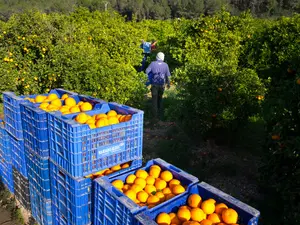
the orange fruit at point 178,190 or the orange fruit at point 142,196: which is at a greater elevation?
the orange fruit at point 178,190

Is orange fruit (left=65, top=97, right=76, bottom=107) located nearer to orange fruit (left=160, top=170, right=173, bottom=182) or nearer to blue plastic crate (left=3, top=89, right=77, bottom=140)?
blue plastic crate (left=3, top=89, right=77, bottom=140)

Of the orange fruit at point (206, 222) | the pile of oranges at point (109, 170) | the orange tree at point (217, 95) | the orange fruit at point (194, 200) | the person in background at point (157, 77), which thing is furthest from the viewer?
the person in background at point (157, 77)

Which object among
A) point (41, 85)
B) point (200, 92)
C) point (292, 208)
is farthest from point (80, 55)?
point (292, 208)

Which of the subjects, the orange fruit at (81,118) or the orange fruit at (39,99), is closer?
the orange fruit at (81,118)

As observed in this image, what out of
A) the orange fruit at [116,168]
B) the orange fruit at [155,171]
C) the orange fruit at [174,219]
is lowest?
the orange fruit at [116,168]

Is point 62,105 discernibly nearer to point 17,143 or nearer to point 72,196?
point 17,143

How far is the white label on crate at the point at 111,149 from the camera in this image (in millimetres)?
2773

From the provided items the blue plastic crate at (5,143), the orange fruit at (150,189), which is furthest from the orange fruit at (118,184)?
the blue plastic crate at (5,143)

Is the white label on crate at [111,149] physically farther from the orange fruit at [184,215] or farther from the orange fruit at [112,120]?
the orange fruit at [184,215]

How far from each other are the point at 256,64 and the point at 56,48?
6075 mm

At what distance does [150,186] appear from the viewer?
2.59m

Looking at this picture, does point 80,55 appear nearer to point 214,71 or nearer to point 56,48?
point 56,48

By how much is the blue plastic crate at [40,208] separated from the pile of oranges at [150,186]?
3.56 feet

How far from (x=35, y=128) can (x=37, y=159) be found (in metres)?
0.36
